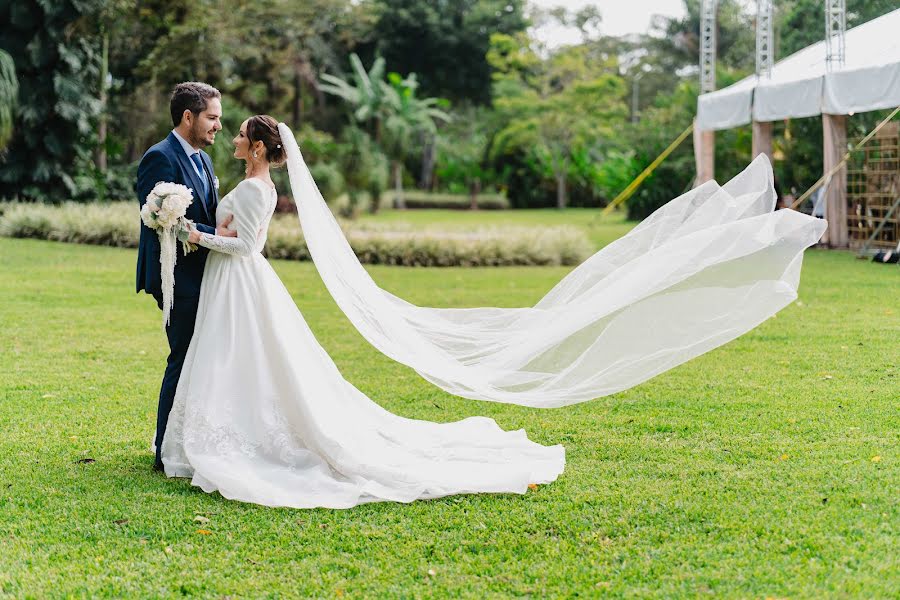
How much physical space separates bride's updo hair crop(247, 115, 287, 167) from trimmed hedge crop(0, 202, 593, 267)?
11614 millimetres

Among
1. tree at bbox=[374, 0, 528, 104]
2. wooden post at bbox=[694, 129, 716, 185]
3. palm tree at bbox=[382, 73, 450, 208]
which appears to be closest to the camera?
wooden post at bbox=[694, 129, 716, 185]

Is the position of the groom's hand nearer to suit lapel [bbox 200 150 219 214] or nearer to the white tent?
suit lapel [bbox 200 150 219 214]

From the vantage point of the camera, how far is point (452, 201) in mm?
39375

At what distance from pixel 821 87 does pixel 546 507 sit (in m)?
12.6

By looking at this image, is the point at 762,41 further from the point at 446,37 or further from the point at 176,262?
the point at 446,37

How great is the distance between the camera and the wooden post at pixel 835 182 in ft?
55.0

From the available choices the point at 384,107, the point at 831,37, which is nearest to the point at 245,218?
the point at 831,37

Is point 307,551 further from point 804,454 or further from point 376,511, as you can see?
point 804,454

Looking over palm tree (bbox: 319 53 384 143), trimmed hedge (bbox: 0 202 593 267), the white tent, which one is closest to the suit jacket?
the white tent

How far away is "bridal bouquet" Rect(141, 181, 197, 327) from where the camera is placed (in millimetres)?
4777

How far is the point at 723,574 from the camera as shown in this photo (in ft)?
12.2

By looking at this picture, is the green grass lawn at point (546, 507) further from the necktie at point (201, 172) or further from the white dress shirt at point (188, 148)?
the white dress shirt at point (188, 148)

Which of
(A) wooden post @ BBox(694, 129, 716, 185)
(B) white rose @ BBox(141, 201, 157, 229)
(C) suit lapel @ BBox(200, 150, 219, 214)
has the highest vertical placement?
(A) wooden post @ BBox(694, 129, 716, 185)

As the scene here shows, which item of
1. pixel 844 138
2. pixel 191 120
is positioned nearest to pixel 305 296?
pixel 191 120
